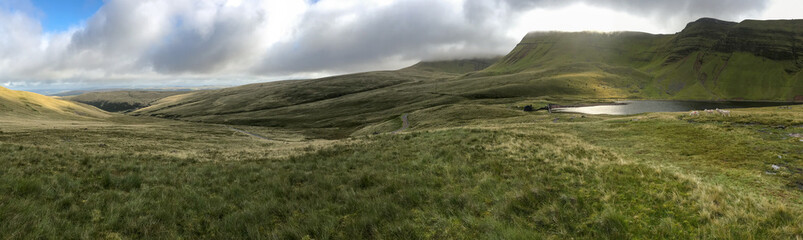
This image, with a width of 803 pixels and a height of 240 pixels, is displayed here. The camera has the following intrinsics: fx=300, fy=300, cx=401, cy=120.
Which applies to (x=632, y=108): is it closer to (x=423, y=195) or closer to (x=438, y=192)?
(x=438, y=192)

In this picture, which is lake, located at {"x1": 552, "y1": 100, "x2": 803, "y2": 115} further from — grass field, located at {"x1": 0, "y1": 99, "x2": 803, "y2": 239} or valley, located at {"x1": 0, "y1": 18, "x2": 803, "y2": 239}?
grass field, located at {"x1": 0, "y1": 99, "x2": 803, "y2": 239}

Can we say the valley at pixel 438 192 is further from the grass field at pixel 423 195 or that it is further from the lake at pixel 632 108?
the lake at pixel 632 108

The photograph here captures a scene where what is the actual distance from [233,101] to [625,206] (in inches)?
8888

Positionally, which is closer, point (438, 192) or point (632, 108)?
point (438, 192)

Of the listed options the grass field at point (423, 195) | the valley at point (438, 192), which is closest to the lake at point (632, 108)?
the valley at point (438, 192)

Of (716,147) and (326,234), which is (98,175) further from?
(716,147)

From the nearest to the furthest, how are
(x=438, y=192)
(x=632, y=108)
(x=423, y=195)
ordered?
1. (x=423, y=195)
2. (x=438, y=192)
3. (x=632, y=108)

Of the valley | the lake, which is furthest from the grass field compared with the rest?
the lake

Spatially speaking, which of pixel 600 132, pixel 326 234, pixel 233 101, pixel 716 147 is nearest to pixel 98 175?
pixel 326 234

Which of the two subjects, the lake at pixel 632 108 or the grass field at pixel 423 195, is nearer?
the grass field at pixel 423 195

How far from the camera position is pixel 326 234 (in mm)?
6445

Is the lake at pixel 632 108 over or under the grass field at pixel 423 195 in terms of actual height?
under

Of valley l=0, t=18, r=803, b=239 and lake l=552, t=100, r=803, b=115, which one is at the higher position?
valley l=0, t=18, r=803, b=239

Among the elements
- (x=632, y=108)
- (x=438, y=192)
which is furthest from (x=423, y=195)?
(x=632, y=108)
